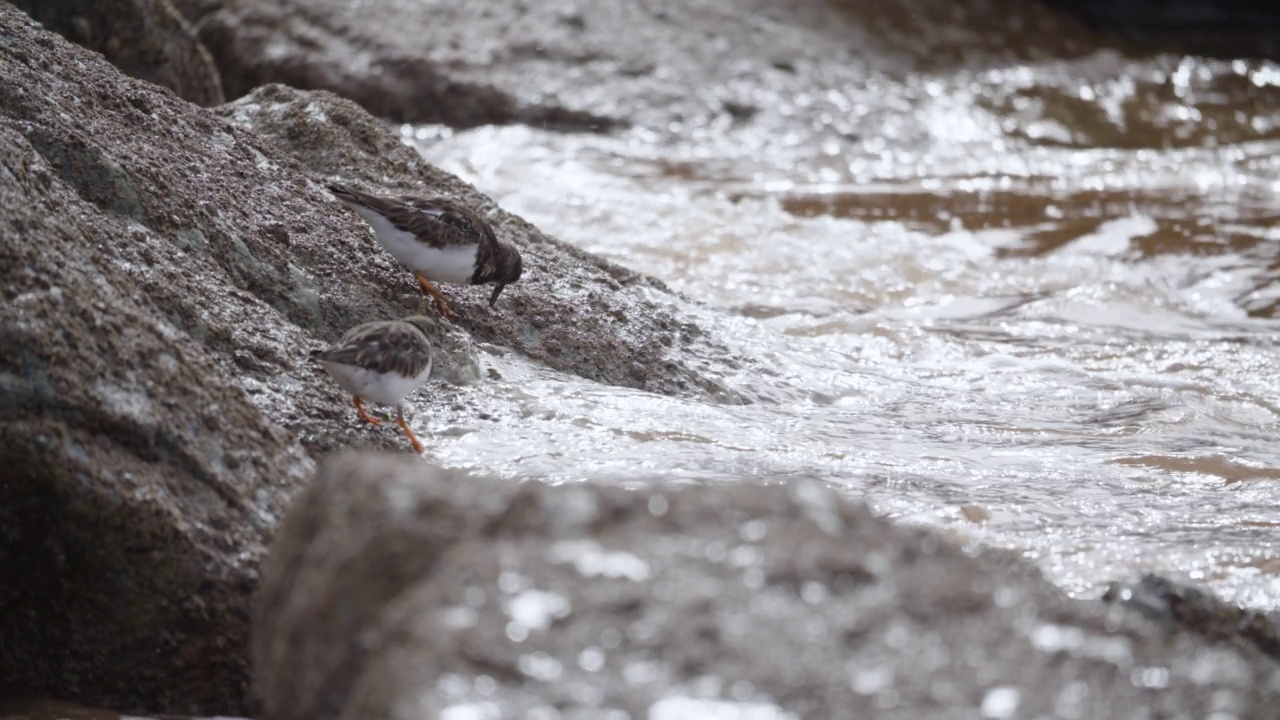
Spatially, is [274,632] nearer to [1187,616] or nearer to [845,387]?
[1187,616]

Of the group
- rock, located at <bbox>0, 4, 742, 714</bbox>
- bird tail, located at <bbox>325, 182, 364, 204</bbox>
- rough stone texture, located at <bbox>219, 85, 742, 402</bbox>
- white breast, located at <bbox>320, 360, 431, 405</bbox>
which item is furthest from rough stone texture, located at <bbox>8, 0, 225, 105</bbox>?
white breast, located at <bbox>320, 360, 431, 405</bbox>

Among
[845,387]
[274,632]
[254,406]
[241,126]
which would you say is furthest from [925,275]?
[274,632]

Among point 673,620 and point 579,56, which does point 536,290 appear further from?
point 579,56

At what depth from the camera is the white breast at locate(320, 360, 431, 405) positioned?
4.02 meters

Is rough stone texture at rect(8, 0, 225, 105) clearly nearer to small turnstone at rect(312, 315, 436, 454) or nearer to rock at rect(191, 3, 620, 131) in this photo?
rock at rect(191, 3, 620, 131)

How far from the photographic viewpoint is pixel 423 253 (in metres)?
4.94

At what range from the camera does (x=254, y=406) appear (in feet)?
12.1

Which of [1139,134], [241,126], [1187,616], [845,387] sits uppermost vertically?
[1187,616]

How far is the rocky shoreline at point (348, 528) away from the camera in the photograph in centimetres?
203

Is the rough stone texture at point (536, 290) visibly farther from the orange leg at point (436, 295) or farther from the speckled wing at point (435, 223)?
the speckled wing at point (435, 223)

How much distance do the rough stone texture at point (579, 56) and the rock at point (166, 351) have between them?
699 centimetres

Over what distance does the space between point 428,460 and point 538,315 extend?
139cm

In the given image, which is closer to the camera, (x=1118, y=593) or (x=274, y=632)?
(x=274, y=632)

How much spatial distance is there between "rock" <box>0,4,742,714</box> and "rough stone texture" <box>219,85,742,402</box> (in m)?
0.01
